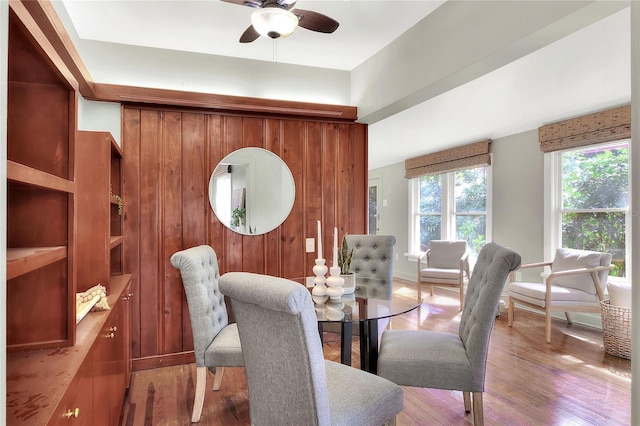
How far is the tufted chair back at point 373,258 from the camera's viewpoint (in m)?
2.94

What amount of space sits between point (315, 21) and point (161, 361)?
8.90 ft

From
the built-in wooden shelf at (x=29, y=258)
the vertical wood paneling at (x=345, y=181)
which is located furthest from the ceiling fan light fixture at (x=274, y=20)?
the vertical wood paneling at (x=345, y=181)

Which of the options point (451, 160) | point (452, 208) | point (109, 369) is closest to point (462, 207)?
point (452, 208)

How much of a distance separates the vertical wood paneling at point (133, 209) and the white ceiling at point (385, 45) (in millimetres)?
436

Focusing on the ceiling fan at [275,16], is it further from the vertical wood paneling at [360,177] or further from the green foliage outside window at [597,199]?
the green foliage outside window at [597,199]

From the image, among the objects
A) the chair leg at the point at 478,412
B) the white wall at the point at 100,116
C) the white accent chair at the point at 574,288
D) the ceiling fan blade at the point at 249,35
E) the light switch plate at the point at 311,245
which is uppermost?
the ceiling fan blade at the point at 249,35

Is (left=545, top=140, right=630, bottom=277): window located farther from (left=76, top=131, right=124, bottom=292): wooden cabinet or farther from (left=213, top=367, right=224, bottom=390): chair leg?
(left=76, top=131, right=124, bottom=292): wooden cabinet

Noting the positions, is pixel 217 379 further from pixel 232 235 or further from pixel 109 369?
pixel 232 235

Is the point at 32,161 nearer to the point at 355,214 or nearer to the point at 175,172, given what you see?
the point at 175,172

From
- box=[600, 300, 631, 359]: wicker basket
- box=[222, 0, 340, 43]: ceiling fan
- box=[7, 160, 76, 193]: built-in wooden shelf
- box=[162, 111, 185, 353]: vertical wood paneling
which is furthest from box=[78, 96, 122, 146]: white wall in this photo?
box=[600, 300, 631, 359]: wicker basket

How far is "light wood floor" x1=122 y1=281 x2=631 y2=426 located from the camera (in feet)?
7.33

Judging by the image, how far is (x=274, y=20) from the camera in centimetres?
182

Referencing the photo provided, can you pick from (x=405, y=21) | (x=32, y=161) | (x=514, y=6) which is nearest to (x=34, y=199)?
(x=32, y=161)

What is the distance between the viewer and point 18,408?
86 centimetres
